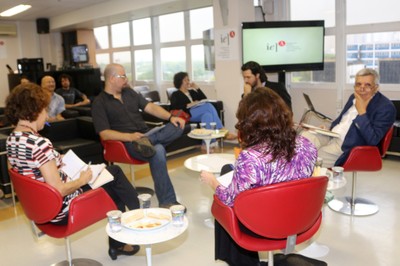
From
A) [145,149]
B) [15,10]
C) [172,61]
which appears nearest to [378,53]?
[145,149]

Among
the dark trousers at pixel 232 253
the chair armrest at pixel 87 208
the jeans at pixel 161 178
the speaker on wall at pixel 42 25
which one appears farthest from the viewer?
the speaker on wall at pixel 42 25

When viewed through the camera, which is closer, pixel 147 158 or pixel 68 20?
pixel 147 158

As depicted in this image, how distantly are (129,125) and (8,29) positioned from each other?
880cm

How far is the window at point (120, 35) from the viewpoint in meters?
10.2

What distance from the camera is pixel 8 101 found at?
2455 mm

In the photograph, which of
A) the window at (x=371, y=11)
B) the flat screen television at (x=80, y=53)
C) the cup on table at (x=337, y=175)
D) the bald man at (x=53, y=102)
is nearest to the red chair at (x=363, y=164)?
the cup on table at (x=337, y=175)

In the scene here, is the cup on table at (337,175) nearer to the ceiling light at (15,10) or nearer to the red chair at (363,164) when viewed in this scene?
the red chair at (363,164)

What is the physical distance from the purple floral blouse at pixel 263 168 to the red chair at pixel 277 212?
0.08 m

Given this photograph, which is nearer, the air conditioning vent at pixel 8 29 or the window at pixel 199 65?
the window at pixel 199 65

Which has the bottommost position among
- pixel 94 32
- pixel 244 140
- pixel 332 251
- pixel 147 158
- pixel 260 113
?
pixel 332 251

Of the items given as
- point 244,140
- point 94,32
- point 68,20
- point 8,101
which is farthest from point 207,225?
point 94,32

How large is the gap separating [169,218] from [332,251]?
1.47 metres

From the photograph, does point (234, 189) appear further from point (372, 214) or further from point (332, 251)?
point (372, 214)

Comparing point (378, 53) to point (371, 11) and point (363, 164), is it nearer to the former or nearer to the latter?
point (371, 11)
